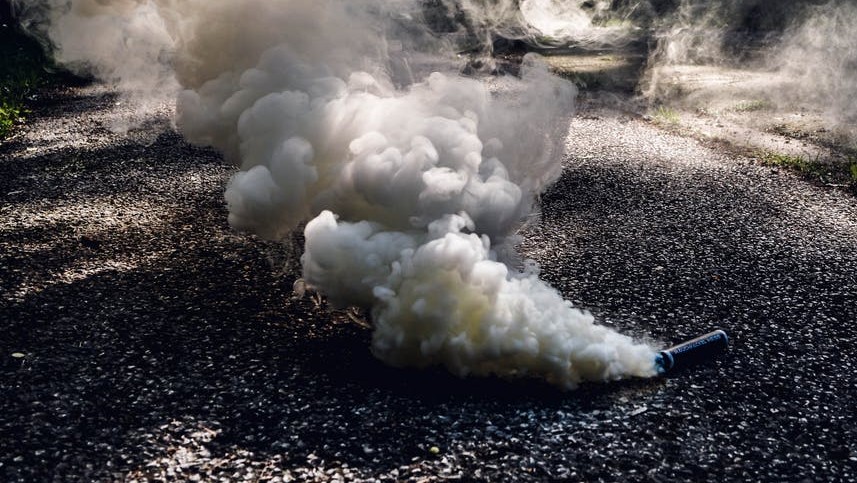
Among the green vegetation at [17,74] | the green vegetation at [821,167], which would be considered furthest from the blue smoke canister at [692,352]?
the green vegetation at [17,74]

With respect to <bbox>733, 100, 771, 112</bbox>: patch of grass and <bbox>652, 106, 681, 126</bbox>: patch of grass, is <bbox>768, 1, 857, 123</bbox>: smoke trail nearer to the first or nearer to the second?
<bbox>733, 100, 771, 112</bbox>: patch of grass

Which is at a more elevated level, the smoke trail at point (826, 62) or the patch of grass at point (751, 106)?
the smoke trail at point (826, 62)

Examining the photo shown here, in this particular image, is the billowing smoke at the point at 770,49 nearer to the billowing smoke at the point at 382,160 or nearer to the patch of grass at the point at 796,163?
the patch of grass at the point at 796,163

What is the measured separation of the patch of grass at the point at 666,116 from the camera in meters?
7.89

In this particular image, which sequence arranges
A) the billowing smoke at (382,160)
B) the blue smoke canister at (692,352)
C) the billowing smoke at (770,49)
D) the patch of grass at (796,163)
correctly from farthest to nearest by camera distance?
the billowing smoke at (770,49) → the patch of grass at (796,163) → the blue smoke canister at (692,352) → the billowing smoke at (382,160)

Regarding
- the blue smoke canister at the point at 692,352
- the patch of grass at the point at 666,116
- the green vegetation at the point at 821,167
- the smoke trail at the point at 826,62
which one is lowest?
the blue smoke canister at the point at 692,352

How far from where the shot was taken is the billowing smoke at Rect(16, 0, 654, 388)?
9.25 ft

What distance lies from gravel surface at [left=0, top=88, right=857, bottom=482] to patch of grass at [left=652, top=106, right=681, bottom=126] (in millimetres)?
2446

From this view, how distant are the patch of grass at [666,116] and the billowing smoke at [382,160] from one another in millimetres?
4302

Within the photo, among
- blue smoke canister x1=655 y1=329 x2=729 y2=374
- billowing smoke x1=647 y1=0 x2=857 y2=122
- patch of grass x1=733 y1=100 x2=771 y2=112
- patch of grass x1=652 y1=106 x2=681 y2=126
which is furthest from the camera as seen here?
billowing smoke x1=647 y1=0 x2=857 y2=122

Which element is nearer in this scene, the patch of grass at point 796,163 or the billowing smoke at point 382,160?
the billowing smoke at point 382,160

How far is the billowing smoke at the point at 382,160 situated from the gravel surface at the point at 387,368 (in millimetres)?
211

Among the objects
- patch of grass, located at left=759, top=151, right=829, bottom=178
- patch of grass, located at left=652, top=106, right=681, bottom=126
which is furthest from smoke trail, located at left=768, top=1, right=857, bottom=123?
patch of grass, located at left=759, top=151, right=829, bottom=178

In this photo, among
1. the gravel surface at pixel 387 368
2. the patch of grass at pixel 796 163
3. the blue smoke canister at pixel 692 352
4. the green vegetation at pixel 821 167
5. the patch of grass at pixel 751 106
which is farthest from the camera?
the patch of grass at pixel 751 106
